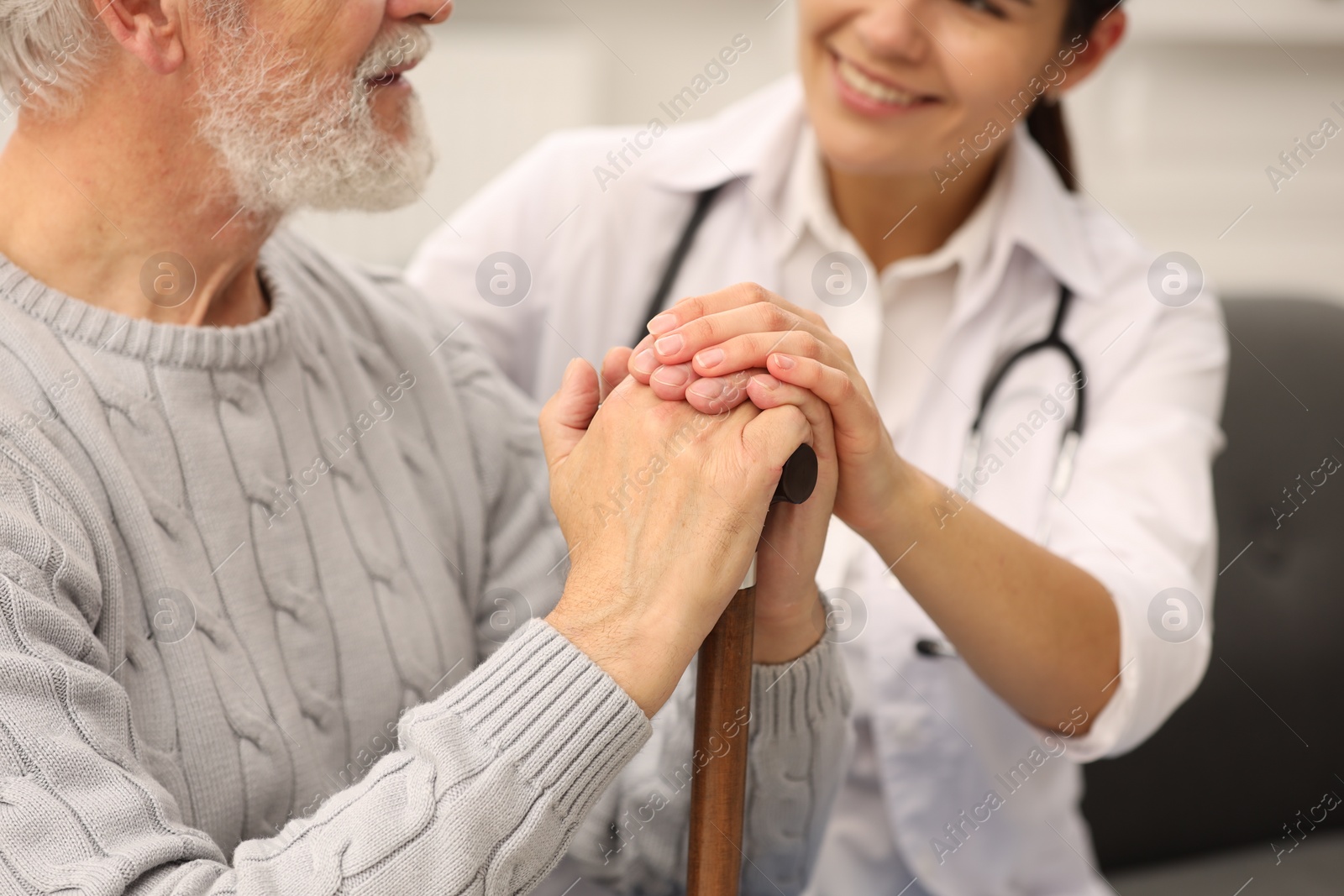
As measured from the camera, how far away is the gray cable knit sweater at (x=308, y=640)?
0.74 metres

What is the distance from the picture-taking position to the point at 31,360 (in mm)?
874

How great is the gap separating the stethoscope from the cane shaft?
18.0 inches

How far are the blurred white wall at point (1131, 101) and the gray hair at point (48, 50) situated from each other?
5.50 feet

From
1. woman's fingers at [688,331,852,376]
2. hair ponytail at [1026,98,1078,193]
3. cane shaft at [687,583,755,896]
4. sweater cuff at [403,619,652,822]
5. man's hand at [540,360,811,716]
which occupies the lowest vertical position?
cane shaft at [687,583,755,896]

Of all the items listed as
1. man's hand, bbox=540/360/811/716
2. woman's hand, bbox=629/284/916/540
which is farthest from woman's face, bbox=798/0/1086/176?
man's hand, bbox=540/360/811/716

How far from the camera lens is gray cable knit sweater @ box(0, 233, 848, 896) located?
0.74 meters

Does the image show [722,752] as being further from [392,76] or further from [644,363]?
[392,76]

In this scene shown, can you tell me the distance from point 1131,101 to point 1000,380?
5.69 feet

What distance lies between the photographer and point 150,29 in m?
0.91

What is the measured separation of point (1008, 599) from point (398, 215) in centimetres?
198

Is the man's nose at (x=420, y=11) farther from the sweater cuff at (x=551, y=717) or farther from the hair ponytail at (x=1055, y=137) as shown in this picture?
the hair ponytail at (x=1055, y=137)

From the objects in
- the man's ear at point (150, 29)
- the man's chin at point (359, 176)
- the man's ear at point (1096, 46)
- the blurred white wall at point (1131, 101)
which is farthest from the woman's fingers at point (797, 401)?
the blurred white wall at point (1131, 101)

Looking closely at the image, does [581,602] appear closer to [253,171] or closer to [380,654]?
[380,654]

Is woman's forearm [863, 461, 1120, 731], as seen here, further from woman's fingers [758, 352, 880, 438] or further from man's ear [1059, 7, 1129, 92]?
man's ear [1059, 7, 1129, 92]
